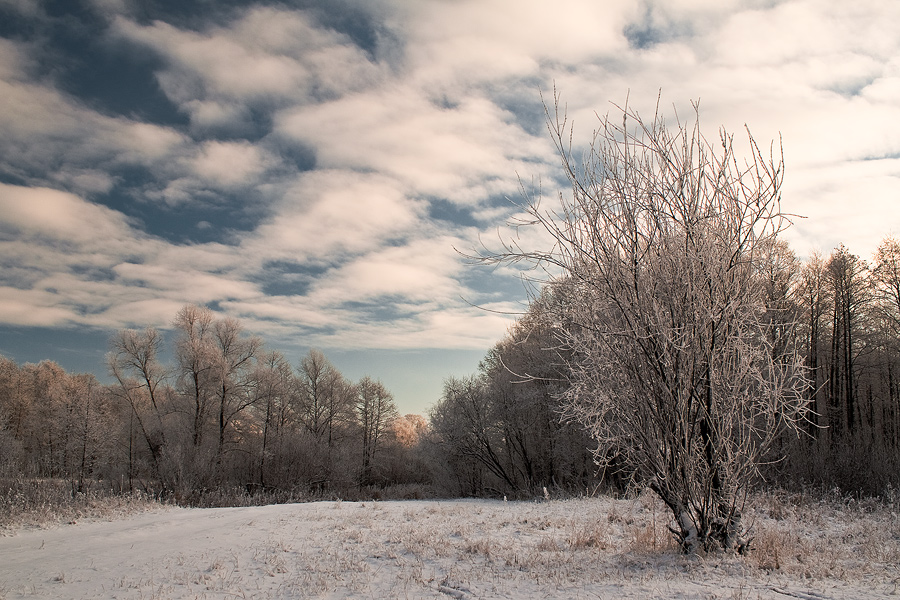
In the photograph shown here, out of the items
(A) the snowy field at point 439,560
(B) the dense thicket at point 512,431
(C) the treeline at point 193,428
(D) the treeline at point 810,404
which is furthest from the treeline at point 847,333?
(C) the treeline at point 193,428

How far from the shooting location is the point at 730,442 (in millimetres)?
5992

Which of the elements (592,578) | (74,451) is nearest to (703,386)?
(592,578)

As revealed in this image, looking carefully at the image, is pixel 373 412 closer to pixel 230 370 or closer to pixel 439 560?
pixel 230 370

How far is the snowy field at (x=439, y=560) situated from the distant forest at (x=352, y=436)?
10096 mm

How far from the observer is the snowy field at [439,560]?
496 cm

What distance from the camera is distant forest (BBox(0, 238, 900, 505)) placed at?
2098 cm

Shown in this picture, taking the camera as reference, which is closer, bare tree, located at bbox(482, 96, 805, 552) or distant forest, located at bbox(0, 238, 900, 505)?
bare tree, located at bbox(482, 96, 805, 552)

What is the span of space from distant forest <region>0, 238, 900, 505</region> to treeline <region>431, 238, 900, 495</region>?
0.27ft

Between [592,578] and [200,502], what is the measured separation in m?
19.2

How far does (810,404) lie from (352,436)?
30687mm

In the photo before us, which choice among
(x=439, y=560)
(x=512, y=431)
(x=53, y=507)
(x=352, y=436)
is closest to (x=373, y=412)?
(x=352, y=436)

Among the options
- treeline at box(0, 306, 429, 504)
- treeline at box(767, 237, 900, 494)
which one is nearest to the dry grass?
treeline at box(0, 306, 429, 504)

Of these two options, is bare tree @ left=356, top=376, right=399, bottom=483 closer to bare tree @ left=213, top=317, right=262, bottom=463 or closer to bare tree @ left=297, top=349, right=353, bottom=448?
bare tree @ left=297, top=349, right=353, bottom=448

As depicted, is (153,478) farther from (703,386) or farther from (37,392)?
→ (703,386)
